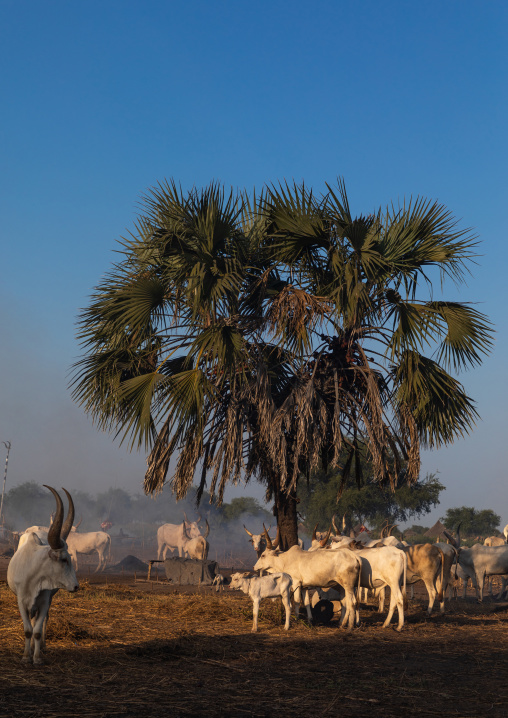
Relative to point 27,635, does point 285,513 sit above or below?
above

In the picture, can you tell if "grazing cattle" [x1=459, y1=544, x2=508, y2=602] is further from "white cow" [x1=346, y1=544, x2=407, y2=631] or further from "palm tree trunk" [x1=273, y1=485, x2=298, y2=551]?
"white cow" [x1=346, y1=544, x2=407, y2=631]

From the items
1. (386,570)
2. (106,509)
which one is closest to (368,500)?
(386,570)

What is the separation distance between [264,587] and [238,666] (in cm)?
297

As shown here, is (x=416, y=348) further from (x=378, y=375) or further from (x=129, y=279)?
(x=129, y=279)

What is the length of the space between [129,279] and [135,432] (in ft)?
11.0

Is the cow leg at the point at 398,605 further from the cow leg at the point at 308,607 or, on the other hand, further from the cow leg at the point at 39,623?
the cow leg at the point at 39,623

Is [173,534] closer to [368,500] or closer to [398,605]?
[368,500]

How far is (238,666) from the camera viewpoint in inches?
320

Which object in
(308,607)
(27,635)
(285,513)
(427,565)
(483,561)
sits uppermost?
(285,513)

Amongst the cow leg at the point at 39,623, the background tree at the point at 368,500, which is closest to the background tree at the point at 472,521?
the background tree at the point at 368,500

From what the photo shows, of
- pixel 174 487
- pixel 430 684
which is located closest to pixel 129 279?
pixel 174 487

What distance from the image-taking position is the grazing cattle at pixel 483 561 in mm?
19812

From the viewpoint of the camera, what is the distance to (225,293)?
14.4 m

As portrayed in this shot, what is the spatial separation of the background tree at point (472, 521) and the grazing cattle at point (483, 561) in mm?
30725
